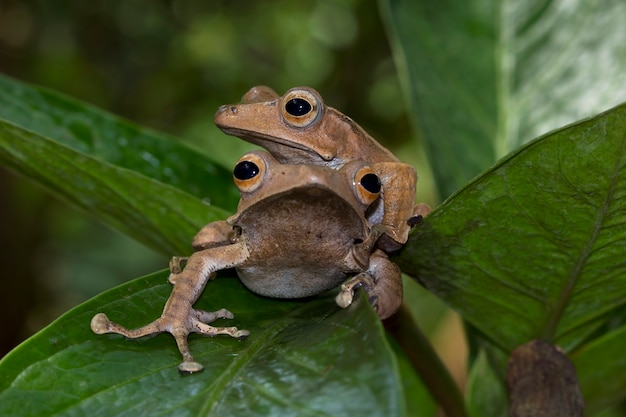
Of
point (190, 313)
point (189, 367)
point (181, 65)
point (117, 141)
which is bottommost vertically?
point (189, 367)

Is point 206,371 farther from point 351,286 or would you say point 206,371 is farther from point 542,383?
point 542,383

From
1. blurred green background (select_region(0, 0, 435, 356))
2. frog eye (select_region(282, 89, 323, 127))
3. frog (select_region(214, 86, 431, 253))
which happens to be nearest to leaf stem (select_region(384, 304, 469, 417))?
frog (select_region(214, 86, 431, 253))

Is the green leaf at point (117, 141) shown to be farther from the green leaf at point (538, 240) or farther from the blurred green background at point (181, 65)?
the blurred green background at point (181, 65)

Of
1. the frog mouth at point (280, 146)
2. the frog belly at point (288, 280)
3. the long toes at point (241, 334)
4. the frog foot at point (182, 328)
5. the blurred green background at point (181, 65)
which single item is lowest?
the frog foot at point (182, 328)

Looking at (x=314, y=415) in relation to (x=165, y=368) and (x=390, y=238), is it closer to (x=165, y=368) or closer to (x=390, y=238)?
(x=165, y=368)

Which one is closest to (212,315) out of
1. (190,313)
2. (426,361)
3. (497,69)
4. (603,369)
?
(190,313)

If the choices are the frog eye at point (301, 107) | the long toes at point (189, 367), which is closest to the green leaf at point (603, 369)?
the frog eye at point (301, 107)
